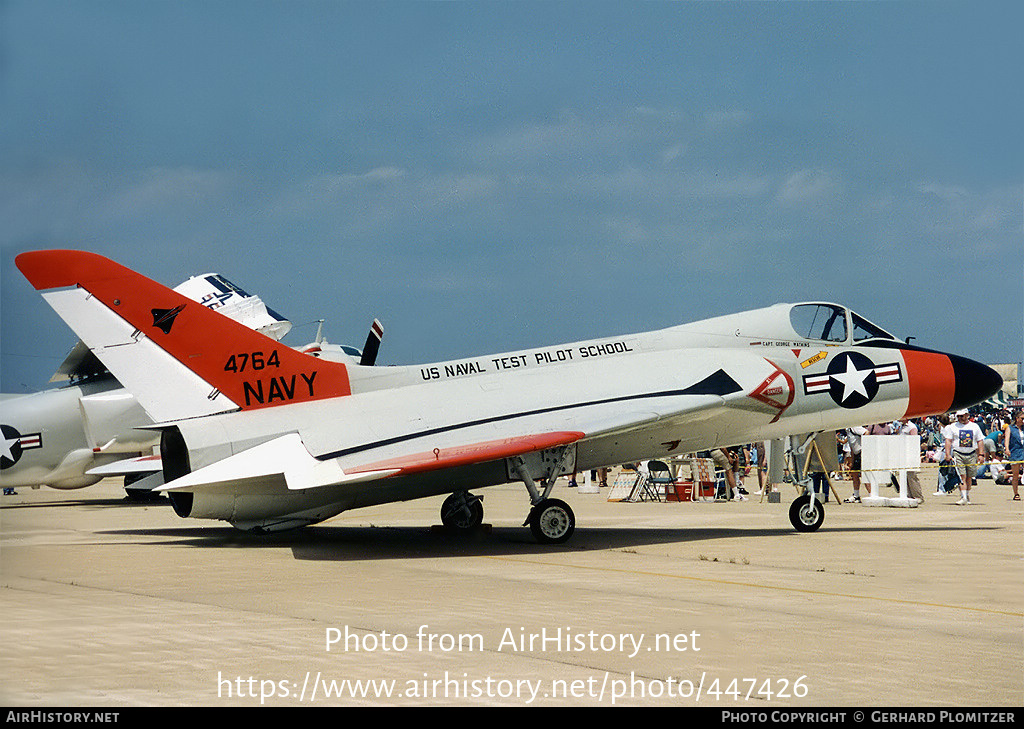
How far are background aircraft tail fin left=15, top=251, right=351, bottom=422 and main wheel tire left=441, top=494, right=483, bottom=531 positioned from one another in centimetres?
351

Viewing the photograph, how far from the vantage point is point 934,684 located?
651 centimetres

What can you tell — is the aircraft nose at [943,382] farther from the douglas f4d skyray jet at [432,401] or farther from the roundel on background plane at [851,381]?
the roundel on background plane at [851,381]

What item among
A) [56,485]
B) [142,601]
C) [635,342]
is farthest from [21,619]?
[56,485]

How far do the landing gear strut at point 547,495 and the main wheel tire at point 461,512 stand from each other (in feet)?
7.23

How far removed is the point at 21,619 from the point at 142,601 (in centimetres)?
158

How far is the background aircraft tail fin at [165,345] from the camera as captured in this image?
1469cm

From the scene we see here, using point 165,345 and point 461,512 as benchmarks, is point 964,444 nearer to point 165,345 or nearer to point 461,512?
point 461,512

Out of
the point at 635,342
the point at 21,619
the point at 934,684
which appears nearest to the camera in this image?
the point at 934,684

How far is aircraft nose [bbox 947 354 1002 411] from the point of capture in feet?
57.0

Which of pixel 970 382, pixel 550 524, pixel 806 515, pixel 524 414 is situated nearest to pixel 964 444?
pixel 970 382

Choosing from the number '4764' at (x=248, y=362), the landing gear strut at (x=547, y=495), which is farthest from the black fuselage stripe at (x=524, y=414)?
the number '4764' at (x=248, y=362)
